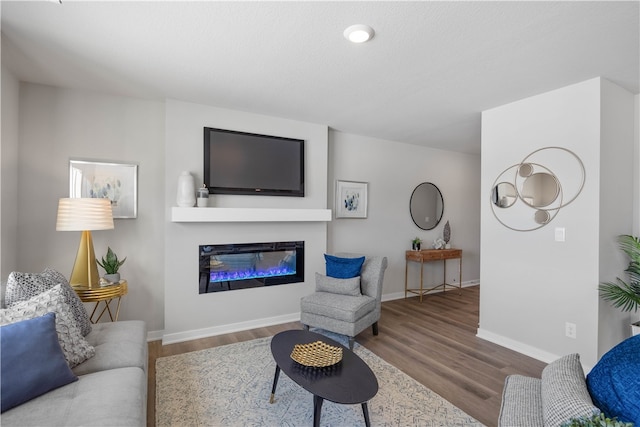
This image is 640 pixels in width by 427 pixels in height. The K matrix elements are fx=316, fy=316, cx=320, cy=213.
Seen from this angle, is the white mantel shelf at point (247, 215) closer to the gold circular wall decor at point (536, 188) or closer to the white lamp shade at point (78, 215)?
the white lamp shade at point (78, 215)

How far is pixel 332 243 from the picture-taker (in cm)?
439

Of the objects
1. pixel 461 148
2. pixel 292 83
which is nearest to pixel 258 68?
pixel 292 83

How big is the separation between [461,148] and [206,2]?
4.74m

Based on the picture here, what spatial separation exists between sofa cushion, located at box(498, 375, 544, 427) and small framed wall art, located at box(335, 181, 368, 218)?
119 inches

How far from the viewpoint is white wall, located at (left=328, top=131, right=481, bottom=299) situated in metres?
4.52

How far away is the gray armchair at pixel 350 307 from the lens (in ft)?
9.68

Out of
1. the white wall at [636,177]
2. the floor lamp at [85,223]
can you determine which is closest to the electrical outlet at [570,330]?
the white wall at [636,177]

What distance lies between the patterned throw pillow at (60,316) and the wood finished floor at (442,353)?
0.63 meters

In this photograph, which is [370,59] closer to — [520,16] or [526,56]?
[520,16]

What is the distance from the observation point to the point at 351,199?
453cm

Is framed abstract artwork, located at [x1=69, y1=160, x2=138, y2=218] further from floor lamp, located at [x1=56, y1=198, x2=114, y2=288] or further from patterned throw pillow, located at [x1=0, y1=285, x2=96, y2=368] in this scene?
patterned throw pillow, located at [x1=0, y1=285, x2=96, y2=368]

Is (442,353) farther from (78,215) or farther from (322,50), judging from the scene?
(78,215)

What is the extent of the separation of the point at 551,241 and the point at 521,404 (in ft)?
6.57

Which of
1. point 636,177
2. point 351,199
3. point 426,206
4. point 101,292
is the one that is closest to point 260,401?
point 101,292
